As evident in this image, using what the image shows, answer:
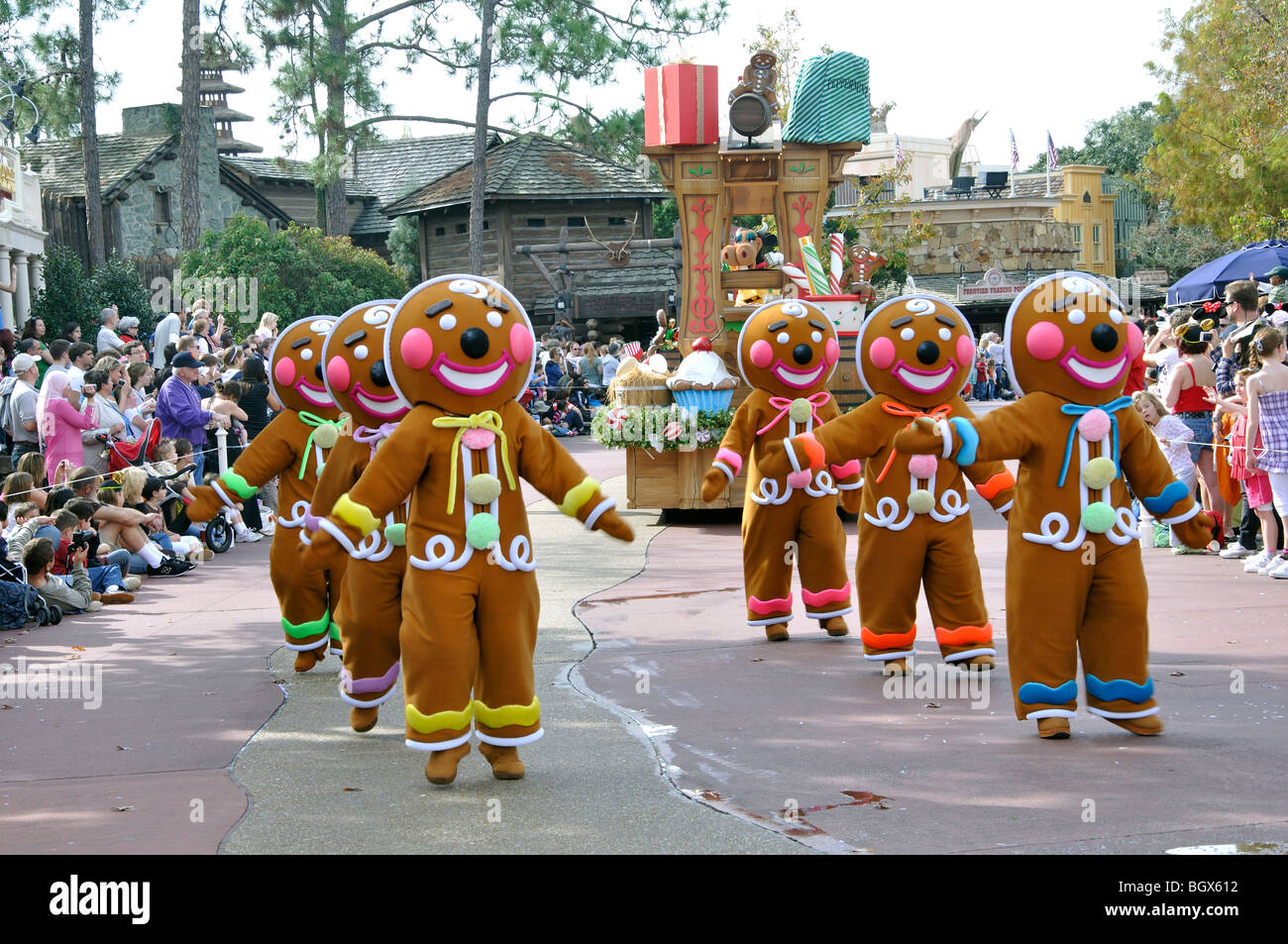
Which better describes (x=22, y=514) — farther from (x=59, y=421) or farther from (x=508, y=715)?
(x=508, y=715)

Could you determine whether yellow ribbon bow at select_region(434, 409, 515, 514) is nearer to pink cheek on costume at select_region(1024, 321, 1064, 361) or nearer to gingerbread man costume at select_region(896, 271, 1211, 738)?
gingerbread man costume at select_region(896, 271, 1211, 738)

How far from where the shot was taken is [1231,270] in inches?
679

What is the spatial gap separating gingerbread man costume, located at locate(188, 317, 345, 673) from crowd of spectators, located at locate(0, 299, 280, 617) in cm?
169

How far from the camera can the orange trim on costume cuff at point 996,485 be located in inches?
286

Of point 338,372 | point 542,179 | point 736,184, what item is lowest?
point 338,372

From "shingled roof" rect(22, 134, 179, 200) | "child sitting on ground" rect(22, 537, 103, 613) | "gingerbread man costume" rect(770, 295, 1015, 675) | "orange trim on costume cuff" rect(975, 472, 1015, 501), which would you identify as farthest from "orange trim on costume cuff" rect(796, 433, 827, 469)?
"shingled roof" rect(22, 134, 179, 200)

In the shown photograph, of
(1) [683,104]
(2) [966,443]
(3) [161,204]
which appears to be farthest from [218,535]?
(3) [161,204]

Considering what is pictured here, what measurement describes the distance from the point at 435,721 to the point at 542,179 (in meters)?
31.9

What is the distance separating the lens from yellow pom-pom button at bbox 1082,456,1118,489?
5.96 m

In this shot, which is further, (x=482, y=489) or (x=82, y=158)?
(x=82, y=158)

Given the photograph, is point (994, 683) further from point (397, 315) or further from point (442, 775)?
point (397, 315)

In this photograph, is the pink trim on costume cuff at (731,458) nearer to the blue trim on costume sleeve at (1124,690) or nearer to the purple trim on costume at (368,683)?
the purple trim on costume at (368,683)

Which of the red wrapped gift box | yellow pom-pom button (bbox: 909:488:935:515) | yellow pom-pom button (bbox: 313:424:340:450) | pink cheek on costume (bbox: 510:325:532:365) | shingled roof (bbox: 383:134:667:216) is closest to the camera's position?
pink cheek on costume (bbox: 510:325:532:365)

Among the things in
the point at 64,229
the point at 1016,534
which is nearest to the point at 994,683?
the point at 1016,534
